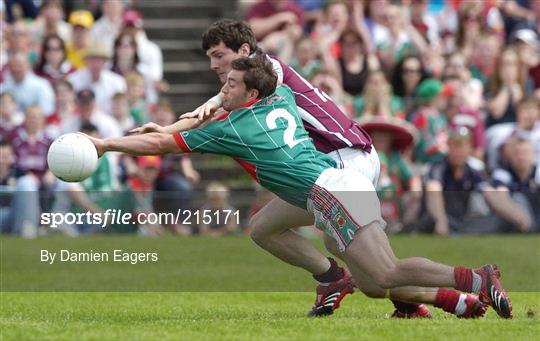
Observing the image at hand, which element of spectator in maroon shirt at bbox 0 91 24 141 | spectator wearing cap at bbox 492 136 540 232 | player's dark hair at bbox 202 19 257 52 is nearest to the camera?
player's dark hair at bbox 202 19 257 52

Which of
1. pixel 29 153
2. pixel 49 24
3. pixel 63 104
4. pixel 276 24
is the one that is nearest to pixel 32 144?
pixel 29 153

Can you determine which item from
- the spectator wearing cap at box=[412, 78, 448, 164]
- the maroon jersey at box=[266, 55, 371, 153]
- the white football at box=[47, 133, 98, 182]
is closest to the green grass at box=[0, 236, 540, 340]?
the white football at box=[47, 133, 98, 182]

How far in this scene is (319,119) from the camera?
1042 cm

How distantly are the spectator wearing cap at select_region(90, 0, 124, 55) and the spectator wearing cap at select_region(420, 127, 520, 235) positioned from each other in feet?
19.7

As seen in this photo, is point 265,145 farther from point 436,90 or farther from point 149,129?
point 436,90

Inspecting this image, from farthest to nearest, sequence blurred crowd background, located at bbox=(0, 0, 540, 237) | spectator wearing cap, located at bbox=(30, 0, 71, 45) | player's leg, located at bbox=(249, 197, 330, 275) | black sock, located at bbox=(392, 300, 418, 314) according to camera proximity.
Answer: spectator wearing cap, located at bbox=(30, 0, 71, 45) → blurred crowd background, located at bbox=(0, 0, 540, 237) → player's leg, located at bbox=(249, 197, 330, 275) → black sock, located at bbox=(392, 300, 418, 314)

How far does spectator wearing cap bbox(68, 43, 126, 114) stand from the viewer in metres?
20.0

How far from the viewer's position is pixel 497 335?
344 inches

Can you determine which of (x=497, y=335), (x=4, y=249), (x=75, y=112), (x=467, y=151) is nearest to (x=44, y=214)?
(x=4, y=249)

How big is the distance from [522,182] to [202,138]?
32.8ft

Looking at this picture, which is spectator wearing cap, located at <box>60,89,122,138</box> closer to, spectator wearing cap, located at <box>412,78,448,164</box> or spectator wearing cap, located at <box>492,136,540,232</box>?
spectator wearing cap, located at <box>412,78,448,164</box>

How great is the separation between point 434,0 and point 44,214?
9431 millimetres

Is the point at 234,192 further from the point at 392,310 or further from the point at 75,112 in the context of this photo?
the point at 392,310

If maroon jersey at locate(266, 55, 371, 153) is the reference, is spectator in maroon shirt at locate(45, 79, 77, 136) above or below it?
below
